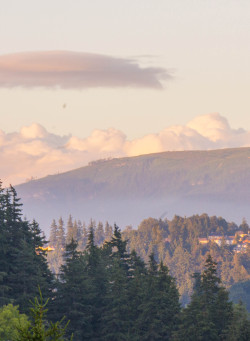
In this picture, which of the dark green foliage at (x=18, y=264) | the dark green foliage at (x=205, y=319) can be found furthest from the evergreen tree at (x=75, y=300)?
the dark green foliage at (x=205, y=319)

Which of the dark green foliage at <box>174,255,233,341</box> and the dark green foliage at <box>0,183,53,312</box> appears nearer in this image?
the dark green foliage at <box>174,255,233,341</box>

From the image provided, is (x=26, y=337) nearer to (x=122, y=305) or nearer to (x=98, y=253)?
(x=122, y=305)

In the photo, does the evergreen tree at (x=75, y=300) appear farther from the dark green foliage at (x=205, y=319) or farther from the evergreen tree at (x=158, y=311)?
the dark green foliage at (x=205, y=319)

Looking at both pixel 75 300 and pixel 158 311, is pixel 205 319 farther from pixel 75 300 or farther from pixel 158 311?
pixel 75 300

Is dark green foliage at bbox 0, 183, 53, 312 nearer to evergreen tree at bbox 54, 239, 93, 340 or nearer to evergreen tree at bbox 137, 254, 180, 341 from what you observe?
evergreen tree at bbox 54, 239, 93, 340

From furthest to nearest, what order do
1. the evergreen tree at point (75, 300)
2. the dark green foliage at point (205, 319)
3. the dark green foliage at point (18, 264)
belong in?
the evergreen tree at point (75, 300), the dark green foliage at point (18, 264), the dark green foliage at point (205, 319)

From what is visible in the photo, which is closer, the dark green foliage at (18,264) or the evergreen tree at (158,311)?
the dark green foliage at (18,264)

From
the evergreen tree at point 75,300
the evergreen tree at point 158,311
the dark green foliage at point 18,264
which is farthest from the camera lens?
the evergreen tree at point 75,300

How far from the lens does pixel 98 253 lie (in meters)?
136

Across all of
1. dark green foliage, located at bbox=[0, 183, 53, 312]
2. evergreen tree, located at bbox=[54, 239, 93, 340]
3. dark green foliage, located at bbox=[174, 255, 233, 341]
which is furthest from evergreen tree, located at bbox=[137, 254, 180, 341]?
dark green foliage, located at bbox=[0, 183, 53, 312]

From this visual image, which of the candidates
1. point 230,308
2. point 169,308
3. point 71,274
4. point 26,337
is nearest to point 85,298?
point 71,274

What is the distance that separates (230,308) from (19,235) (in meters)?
33.3

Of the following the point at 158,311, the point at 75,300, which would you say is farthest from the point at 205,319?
the point at 75,300

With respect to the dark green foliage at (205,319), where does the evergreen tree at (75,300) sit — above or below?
above
